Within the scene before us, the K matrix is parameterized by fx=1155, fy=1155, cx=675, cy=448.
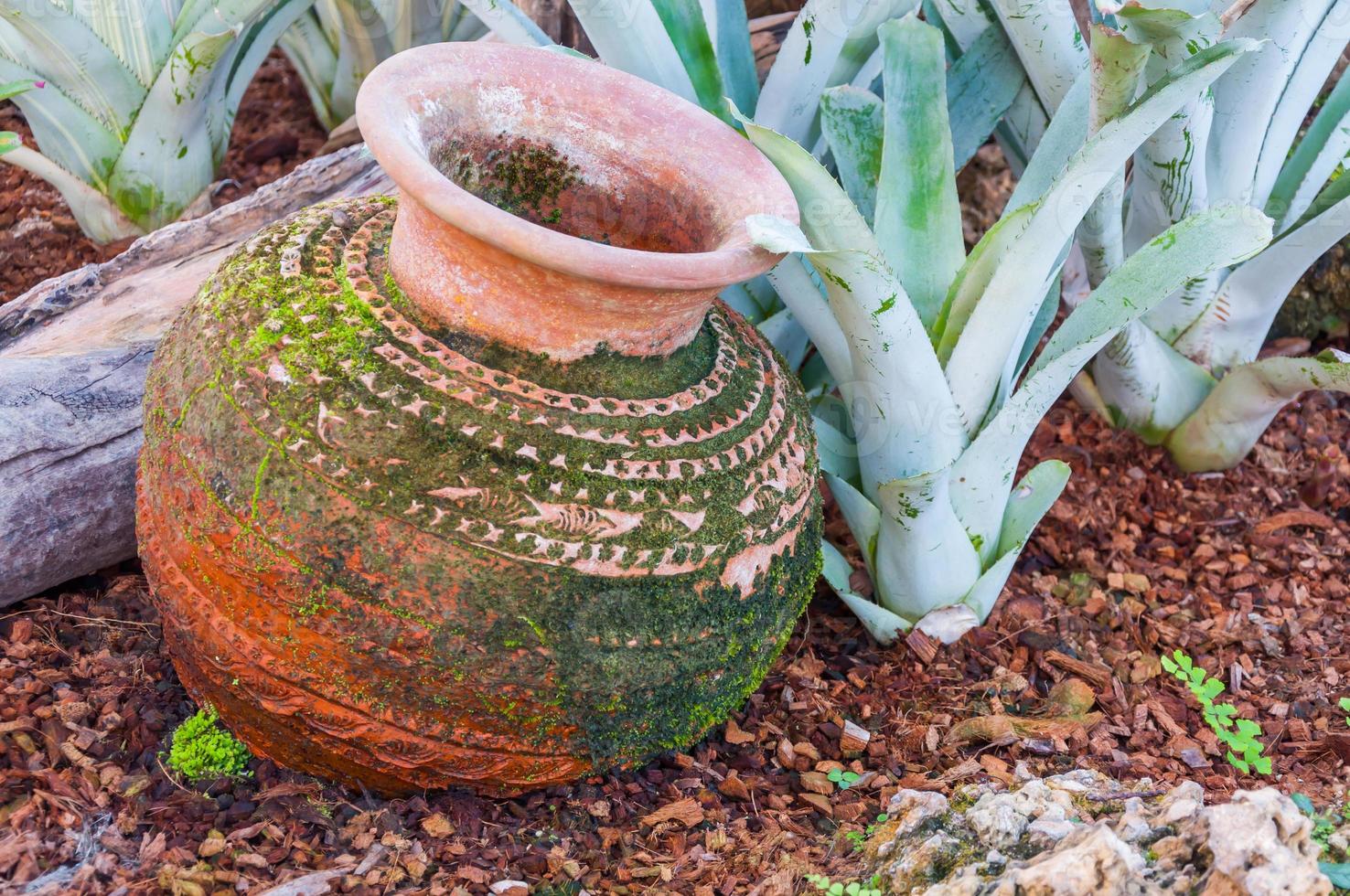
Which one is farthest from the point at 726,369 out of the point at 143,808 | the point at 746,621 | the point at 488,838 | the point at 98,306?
the point at 98,306

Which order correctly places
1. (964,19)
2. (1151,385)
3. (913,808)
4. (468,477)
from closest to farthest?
1. (468,477)
2. (913,808)
3. (964,19)
4. (1151,385)

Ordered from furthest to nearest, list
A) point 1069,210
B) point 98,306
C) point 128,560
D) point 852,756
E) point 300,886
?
point 98,306
point 128,560
point 852,756
point 1069,210
point 300,886

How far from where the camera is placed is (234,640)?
137 centimetres

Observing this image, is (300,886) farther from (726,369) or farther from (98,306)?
(98,306)

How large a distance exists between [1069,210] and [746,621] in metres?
0.73

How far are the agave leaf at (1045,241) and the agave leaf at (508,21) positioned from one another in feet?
2.76

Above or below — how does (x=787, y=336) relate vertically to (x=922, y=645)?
above

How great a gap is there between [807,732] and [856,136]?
967mm

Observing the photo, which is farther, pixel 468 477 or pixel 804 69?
pixel 804 69

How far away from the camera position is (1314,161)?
7.21 ft

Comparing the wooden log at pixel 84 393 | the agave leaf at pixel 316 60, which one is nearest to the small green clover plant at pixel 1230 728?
the wooden log at pixel 84 393

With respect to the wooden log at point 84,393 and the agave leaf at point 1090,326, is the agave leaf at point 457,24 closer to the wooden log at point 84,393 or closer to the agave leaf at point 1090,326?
the wooden log at point 84,393

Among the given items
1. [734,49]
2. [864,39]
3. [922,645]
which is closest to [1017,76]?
[864,39]

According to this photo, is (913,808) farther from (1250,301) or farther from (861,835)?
(1250,301)
